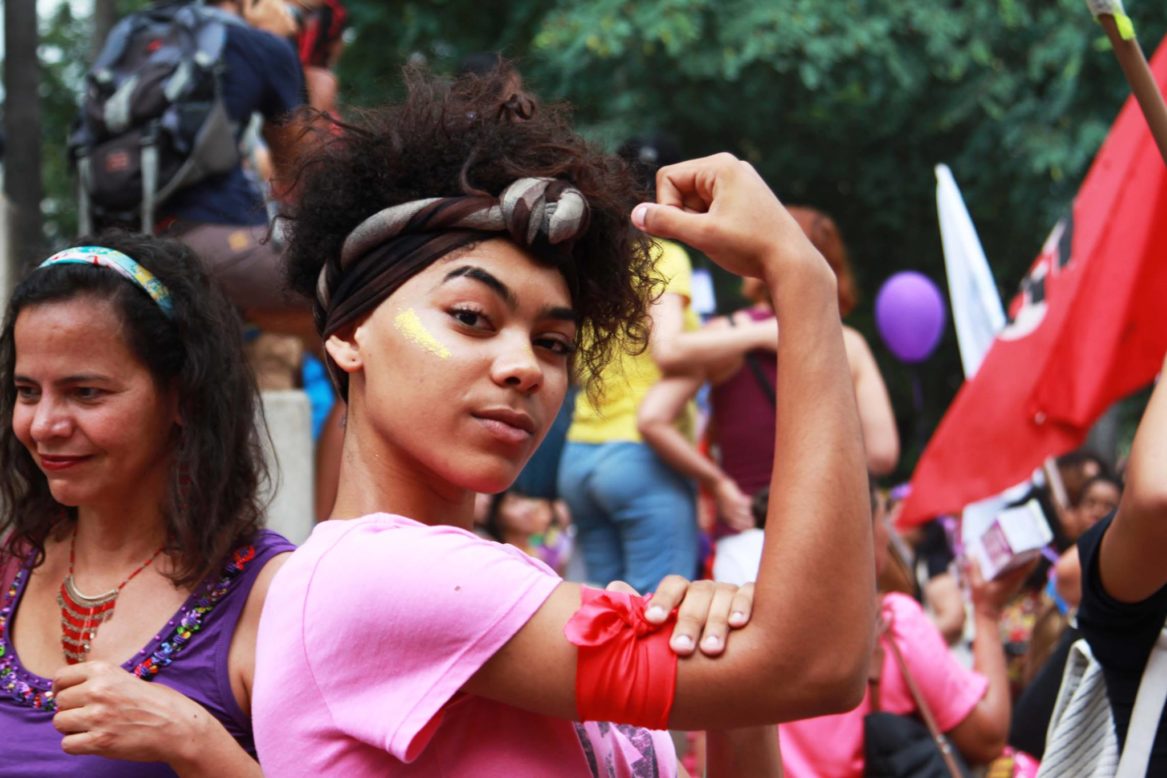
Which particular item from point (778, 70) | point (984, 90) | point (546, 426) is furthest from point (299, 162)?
point (984, 90)

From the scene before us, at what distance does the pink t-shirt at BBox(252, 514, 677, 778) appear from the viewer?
5.74ft

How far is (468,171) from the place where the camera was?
208cm

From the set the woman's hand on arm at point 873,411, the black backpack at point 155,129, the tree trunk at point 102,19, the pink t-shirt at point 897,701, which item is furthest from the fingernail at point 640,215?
the tree trunk at point 102,19

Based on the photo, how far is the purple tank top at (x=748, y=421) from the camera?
5.56m

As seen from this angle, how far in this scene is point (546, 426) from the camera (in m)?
2.06

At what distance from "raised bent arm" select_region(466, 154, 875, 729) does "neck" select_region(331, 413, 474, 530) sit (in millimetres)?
348

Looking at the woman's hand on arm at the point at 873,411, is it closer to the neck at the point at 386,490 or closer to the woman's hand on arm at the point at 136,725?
the woman's hand on arm at the point at 136,725

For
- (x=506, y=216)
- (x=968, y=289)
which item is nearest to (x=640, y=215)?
(x=506, y=216)

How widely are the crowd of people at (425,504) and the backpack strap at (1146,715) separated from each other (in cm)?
3

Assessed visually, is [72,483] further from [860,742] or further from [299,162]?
[860,742]

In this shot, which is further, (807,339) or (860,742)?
(860,742)

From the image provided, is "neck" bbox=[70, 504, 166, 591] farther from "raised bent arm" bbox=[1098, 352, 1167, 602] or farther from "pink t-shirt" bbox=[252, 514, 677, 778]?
"raised bent arm" bbox=[1098, 352, 1167, 602]

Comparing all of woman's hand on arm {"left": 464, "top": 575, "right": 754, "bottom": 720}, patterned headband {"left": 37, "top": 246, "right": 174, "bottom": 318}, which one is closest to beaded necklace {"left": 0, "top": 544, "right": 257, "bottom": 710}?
patterned headband {"left": 37, "top": 246, "right": 174, "bottom": 318}

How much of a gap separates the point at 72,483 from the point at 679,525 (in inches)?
119
